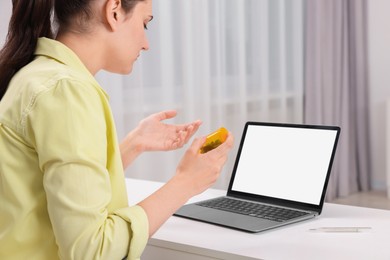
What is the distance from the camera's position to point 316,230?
1.49 m

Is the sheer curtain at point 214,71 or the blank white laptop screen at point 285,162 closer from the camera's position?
the blank white laptop screen at point 285,162

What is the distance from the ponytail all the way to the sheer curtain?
1.90m

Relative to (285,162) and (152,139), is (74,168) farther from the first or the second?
(285,162)

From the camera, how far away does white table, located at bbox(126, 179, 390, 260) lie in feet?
4.35

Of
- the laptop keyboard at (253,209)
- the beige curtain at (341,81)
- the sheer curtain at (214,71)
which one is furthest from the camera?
the beige curtain at (341,81)

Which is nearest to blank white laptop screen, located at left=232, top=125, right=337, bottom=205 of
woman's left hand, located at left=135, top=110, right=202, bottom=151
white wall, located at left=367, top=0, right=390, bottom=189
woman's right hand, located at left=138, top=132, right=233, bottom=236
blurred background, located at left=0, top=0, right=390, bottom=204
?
woman's left hand, located at left=135, top=110, right=202, bottom=151

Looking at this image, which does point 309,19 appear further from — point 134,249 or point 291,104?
point 134,249

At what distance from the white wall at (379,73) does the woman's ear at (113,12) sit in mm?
3941

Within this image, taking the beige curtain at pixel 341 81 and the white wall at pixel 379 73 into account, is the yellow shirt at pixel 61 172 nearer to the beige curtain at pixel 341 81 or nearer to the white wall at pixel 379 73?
the beige curtain at pixel 341 81

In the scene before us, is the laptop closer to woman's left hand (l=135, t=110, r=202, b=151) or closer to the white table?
the white table

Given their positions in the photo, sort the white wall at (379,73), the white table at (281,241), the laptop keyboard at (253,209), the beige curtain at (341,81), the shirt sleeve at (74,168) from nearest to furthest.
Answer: the shirt sleeve at (74,168) < the white table at (281,241) < the laptop keyboard at (253,209) < the beige curtain at (341,81) < the white wall at (379,73)

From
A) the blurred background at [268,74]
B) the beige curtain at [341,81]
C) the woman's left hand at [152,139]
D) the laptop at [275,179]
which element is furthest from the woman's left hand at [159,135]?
the beige curtain at [341,81]

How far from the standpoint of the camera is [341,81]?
4809mm

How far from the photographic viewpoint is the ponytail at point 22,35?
1.22 metres
